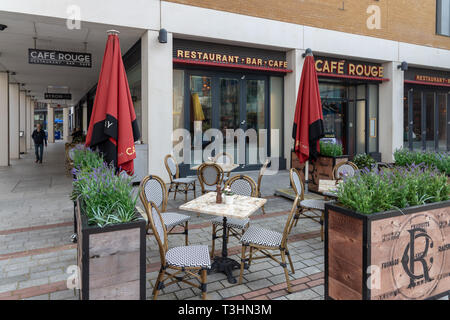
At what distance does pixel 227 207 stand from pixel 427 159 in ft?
12.8

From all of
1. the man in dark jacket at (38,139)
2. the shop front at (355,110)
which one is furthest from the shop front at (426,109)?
the man in dark jacket at (38,139)

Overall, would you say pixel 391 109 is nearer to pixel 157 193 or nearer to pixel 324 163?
pixel 324 163

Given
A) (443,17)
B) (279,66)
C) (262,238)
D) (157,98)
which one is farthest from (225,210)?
(443,17)

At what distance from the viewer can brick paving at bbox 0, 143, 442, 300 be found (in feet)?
10.2

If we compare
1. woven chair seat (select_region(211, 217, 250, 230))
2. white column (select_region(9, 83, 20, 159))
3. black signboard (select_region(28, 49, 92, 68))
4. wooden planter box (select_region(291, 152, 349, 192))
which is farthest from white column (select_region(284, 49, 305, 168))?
white column (select_region(9, 83, 20, 159))

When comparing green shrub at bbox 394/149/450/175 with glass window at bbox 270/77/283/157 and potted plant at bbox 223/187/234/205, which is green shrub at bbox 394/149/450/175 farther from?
glass window at bbox 270/77/283/157

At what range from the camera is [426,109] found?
47.0ft

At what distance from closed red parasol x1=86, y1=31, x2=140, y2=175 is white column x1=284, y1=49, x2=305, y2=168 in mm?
6944

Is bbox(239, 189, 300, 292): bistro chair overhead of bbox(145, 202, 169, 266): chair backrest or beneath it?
beneath

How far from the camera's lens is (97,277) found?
2.34 m

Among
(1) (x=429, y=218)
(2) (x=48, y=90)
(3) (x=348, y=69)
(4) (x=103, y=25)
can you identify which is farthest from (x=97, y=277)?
(2) (x=48, y=90)

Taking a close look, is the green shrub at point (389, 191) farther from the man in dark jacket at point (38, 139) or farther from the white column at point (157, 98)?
the man in dark jacket at point (38, 139)
